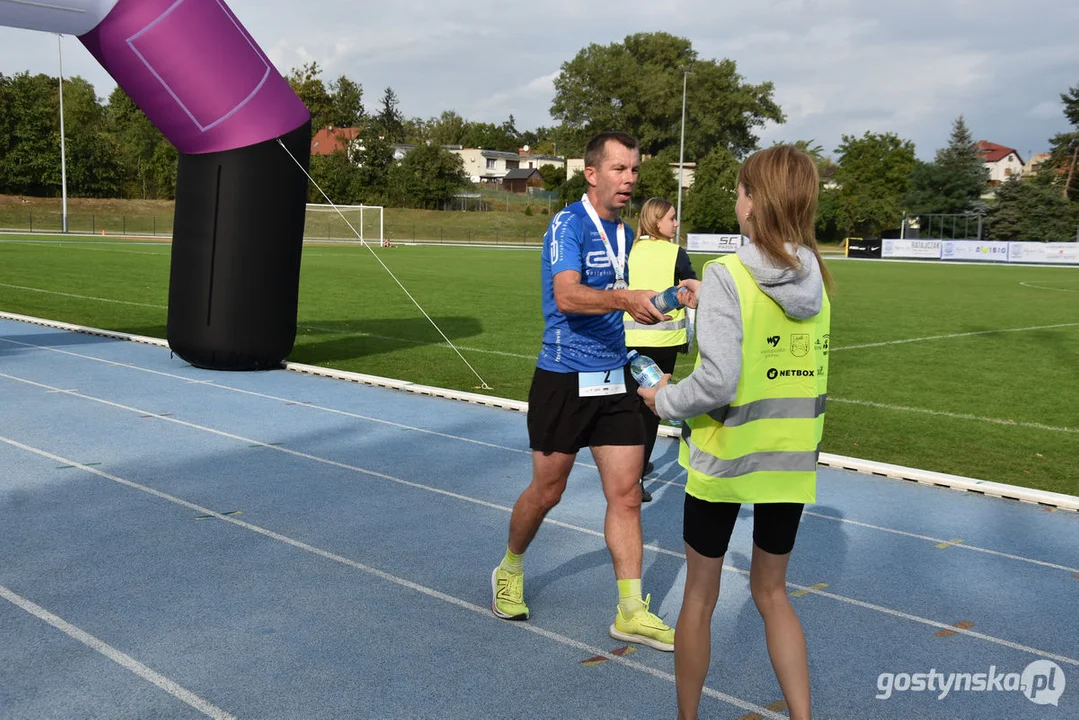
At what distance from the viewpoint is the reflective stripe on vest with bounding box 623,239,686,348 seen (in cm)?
606

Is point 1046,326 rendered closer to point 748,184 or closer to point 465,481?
point 465,481

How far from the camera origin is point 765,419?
2.97 meters

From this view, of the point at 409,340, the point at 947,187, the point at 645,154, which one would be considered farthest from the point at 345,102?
the point at 409,340

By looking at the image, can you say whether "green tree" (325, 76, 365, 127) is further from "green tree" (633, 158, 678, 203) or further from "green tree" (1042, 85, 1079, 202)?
"green tree" (1042, 85, 1079, 202)

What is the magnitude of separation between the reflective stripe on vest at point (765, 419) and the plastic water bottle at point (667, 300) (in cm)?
32

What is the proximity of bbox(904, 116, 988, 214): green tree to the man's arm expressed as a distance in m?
70.4

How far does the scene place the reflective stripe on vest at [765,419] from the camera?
9.59ft

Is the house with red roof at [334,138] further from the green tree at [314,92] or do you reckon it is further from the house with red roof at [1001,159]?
the house with red roof at [1001,159]

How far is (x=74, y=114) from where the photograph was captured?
77625 mm

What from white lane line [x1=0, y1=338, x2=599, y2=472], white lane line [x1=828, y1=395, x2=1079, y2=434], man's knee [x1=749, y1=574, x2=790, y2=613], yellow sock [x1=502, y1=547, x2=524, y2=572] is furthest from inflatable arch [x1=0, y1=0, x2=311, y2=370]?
man's knee [x1=749, y1=574, x2=790, y2=613]

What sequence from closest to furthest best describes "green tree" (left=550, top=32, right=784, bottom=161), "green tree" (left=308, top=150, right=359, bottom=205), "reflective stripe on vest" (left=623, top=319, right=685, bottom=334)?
"reflective stripe on vest" (left=623, top=319, right=685, bottom=334)
"green tree" (left=308, top=150, right=359, bottom=205)
"green tree" (left=550, top=32, right=784, bottom=161)

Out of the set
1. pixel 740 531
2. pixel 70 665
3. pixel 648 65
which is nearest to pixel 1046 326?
pixel 740 531

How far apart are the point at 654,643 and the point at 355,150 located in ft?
249

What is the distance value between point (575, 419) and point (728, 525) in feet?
4.00
